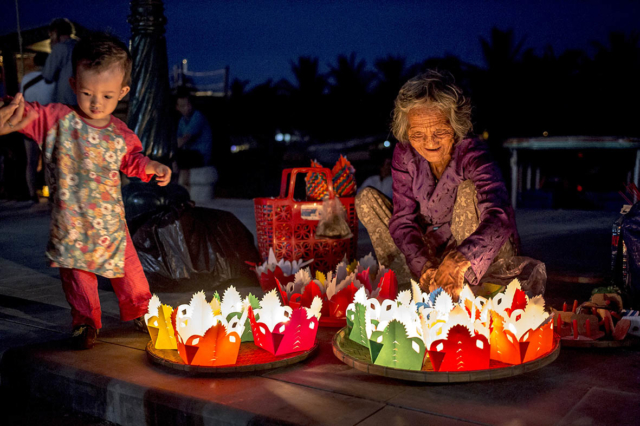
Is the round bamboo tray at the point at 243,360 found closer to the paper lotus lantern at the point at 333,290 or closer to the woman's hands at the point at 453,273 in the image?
the paper lotus lantern at the point at 333,290

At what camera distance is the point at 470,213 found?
3217 millimetres

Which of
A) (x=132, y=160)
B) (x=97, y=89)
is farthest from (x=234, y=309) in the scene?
(x=97, y=89)

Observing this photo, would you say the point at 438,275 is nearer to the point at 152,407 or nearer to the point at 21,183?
the point at 152,407

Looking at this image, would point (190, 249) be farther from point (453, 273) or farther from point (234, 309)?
point (453, 273)

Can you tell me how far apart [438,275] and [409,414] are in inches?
41.1

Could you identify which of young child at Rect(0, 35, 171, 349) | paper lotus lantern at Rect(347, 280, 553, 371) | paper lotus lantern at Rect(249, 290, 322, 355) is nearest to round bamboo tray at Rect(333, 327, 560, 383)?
paper lotus lantern at Rect(347, 280, 553, 371)

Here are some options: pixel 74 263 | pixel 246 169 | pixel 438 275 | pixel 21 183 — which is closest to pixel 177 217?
pixel 74 263

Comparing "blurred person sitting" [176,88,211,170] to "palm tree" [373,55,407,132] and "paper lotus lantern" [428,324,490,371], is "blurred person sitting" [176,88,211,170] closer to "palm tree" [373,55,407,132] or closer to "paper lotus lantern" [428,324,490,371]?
"paper lotus lantern" [428,324,490,371]

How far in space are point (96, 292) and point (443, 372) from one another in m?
1.65

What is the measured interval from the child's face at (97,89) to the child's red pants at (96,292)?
2.11 feet

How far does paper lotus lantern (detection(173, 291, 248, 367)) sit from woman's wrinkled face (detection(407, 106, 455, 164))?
1401 millimetres

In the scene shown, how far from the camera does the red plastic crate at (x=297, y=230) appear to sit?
12.9 feet

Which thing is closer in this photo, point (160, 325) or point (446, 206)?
point (160, 325)

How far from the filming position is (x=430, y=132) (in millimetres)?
3176
